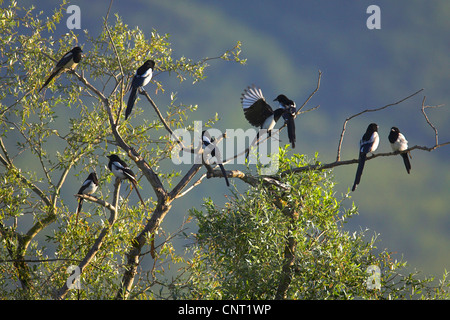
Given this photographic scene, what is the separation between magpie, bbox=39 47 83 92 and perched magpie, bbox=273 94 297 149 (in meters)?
2.62

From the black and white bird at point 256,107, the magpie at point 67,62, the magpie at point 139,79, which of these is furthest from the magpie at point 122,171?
the black and white bird at point 256,107

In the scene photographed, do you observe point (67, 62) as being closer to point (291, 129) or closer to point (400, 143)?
point (291, 129)

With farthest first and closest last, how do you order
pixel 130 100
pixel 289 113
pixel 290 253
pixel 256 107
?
pixel 256 107 < pixel 130 100 < pixel 289 113 < pixel 290 253

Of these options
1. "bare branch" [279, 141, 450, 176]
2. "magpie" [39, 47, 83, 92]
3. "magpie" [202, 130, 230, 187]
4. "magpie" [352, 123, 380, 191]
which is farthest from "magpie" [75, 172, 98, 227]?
"magpie" [352, 123, 380, 191]

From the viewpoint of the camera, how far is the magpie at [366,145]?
17.9ft

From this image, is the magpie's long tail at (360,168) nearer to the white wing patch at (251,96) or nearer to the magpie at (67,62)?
the white wing patch at (251,96)

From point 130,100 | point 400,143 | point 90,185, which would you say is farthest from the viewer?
point 90,185

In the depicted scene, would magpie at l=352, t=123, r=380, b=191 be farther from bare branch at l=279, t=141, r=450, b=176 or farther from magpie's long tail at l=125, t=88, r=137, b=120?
magpie's long tail at l=125, t=88, r=137, b=120

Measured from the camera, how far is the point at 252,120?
22.2 feet

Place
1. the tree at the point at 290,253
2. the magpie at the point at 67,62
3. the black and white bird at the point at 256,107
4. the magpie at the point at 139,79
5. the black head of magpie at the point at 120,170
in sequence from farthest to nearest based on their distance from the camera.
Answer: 1. the black and white bird at the point at 256,107
2. the magpie at the point at 67,62
3. the magpie at the point at 139,79
4. the black head of magpie at the point at 120,170
5. the tree at the point at 290,253

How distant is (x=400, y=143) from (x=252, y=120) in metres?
1.90

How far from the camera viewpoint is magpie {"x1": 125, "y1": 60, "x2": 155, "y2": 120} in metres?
6.22

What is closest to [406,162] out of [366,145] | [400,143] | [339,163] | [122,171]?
[400,143]
